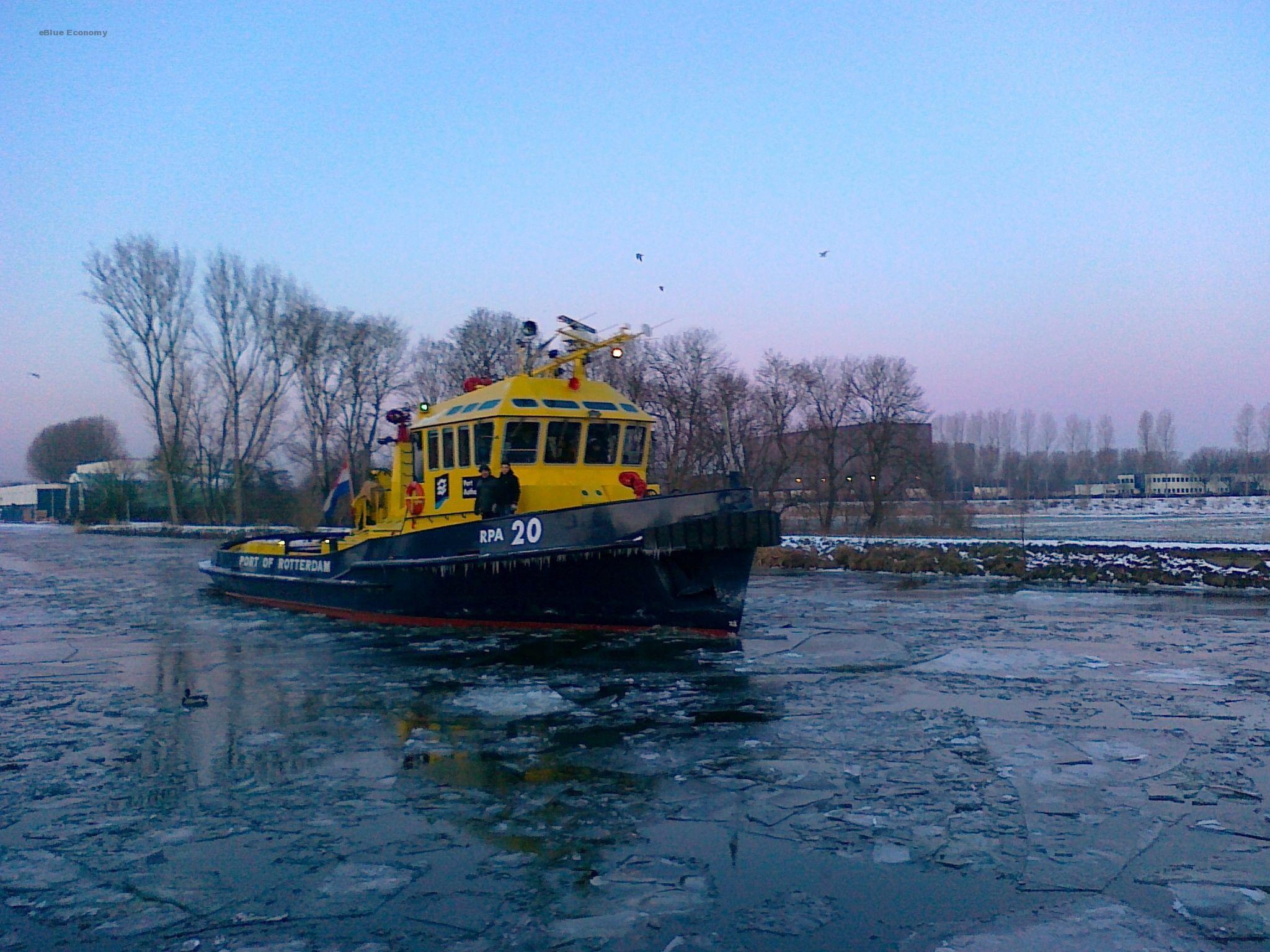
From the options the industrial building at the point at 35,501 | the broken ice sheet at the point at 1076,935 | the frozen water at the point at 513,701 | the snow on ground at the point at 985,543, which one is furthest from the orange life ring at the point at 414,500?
the industrial building at the point at 35,501

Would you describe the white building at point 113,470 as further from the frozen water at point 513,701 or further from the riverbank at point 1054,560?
the frozen water at point 513,701

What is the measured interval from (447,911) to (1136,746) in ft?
13.3

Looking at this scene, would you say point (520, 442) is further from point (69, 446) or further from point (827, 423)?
point (69, 446)

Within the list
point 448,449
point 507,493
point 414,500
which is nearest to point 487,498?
point 507,493

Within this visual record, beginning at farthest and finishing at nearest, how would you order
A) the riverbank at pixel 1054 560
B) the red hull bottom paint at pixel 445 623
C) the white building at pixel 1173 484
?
the white building at pixel 1173 484 < the riverbank at pixel 1054 560 < the red hull bottom paint at pixel 445 623

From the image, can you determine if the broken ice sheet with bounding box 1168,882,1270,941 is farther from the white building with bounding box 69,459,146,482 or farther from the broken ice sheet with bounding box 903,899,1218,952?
the white building with bounding box 69,459,146,482

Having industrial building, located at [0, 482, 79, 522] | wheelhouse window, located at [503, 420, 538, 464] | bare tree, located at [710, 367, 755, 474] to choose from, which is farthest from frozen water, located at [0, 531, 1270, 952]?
industrial building, located at [0, 482, 79, 522]

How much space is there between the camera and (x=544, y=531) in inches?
366

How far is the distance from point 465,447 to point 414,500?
1191 millimetres

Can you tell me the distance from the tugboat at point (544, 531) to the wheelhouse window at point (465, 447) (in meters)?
0.02

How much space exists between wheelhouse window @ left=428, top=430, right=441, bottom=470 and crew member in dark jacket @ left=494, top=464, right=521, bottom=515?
1.43m

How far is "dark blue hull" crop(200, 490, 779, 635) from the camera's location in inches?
354

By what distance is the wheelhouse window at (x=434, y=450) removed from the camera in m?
11.3

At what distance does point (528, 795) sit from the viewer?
471 cm
